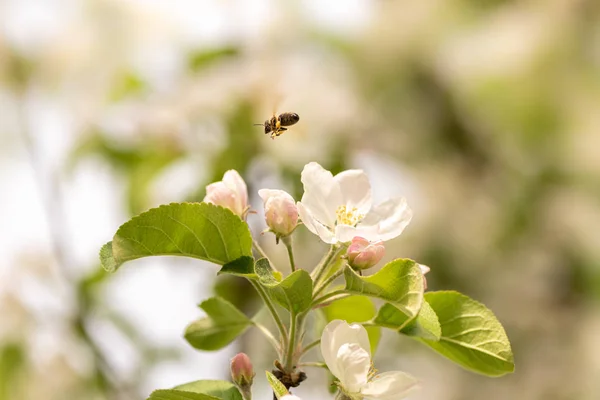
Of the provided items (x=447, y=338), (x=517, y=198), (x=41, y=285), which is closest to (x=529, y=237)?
(x=517, y=198)

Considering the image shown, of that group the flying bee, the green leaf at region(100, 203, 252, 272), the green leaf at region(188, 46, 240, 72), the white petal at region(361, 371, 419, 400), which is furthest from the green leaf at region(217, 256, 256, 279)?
the green leaf at region(188, 46, 240, 72)

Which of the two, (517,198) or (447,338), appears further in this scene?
(517,198)

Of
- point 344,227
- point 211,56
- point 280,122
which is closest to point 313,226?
point 344,227

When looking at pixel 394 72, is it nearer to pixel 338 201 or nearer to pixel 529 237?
pixel 529 237

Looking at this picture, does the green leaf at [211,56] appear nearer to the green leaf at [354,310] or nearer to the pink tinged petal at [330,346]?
the green leaf at [354,310]

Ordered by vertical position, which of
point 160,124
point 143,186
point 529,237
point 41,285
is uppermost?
point 160,124

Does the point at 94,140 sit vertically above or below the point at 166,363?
above

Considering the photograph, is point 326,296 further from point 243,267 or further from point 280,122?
point 280,122
